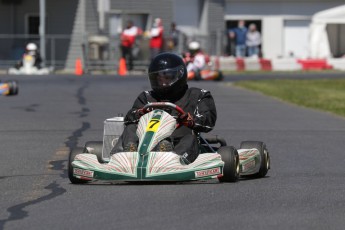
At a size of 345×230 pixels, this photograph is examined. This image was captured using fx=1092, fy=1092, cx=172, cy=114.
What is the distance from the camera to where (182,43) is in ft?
132

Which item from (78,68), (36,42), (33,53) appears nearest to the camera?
(33,53)

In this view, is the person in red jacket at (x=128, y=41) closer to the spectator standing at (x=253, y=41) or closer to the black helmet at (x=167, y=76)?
the spectator standing at (x=253, y=41)

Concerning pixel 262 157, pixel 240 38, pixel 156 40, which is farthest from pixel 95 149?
pixel 240 38

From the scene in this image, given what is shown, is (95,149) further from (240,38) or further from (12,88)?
(240,38)

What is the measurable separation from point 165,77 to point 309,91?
55.2 ft

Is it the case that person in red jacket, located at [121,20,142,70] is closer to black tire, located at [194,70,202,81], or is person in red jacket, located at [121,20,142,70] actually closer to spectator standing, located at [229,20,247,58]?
black tire, located at [194,70,202,81]


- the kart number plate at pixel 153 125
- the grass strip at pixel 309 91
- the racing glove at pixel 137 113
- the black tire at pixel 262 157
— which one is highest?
the racing glove at pixel 137 113

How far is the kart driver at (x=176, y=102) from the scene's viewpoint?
9.75 meters

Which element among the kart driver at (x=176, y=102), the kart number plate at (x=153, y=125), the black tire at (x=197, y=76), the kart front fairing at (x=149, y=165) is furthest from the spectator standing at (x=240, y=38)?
the kart front fairing at (x=149, y=165)

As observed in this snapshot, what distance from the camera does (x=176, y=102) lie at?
10305 mm

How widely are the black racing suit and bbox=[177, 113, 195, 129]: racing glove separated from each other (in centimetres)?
5

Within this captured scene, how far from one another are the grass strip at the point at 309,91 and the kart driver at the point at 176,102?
9.60 meters

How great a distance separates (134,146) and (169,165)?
565mm

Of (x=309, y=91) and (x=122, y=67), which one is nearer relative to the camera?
(x=309, y=91)
